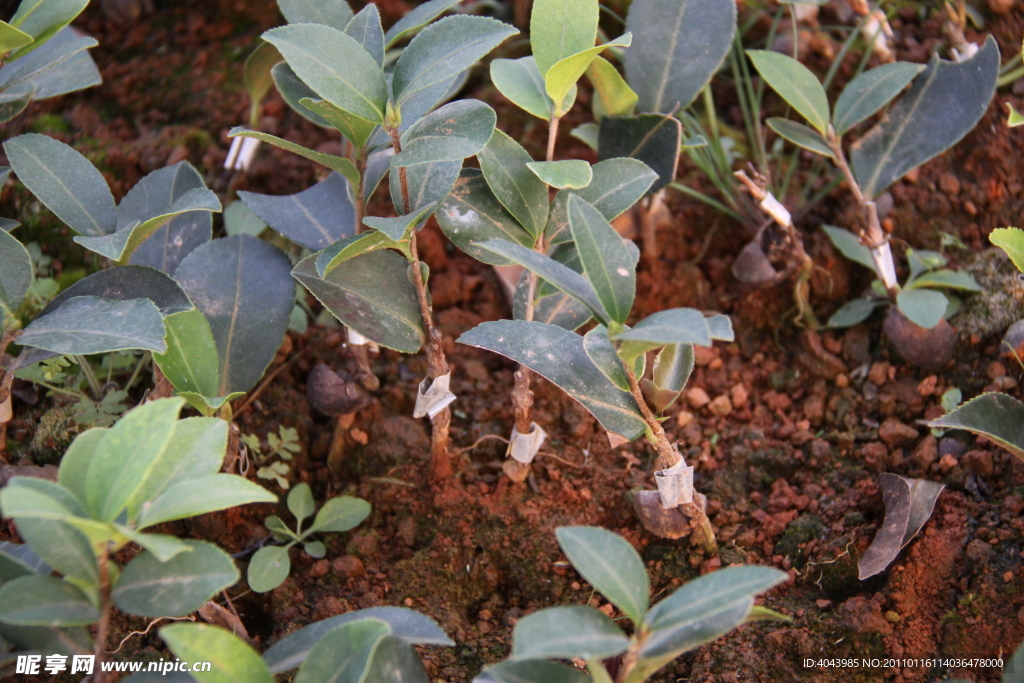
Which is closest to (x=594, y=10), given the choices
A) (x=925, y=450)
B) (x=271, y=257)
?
(x=271, y=257)

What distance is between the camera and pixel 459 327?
1374 millimetres

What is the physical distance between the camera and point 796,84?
119 cm

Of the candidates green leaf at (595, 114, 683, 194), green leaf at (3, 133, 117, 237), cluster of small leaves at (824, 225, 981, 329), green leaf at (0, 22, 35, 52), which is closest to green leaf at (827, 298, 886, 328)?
cluster of small leaves at (824, 225, 981, 329)

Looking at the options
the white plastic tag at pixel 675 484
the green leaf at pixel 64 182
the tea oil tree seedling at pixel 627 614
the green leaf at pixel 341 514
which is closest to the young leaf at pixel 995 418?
the white plastic tag at pixel 675 484

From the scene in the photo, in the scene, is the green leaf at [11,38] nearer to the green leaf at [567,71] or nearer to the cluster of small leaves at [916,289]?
the green leaf at [567,71]

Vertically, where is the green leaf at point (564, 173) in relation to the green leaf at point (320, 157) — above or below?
below

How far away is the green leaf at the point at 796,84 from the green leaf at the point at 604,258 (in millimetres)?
573

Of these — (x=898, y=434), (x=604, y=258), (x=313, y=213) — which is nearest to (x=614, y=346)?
(x=604, y=258)

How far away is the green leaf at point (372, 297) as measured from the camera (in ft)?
Answer: 3.24

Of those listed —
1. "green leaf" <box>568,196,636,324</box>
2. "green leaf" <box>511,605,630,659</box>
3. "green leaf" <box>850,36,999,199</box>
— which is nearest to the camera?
"green leaf" <box>511,605,630,659</box>

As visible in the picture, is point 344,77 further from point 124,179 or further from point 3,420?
point 124,179

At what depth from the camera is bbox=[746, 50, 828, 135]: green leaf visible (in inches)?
46.7

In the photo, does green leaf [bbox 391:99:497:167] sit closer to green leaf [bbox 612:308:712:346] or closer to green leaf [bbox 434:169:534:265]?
green leaf [bbox 434:169:534:265]

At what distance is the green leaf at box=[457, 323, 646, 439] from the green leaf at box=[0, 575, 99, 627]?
47cm
